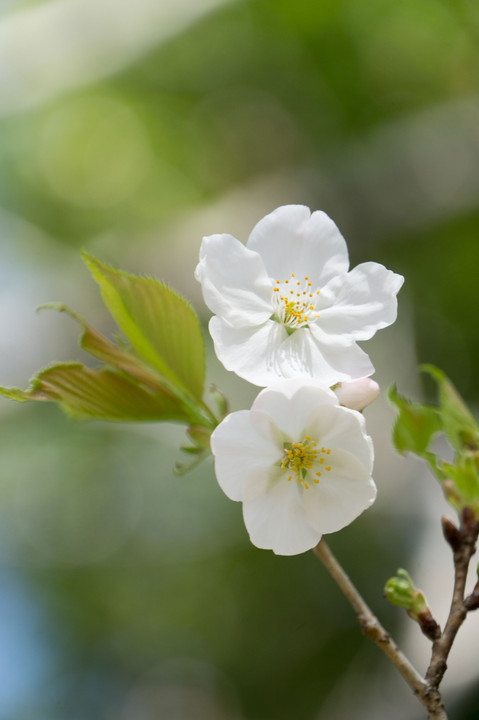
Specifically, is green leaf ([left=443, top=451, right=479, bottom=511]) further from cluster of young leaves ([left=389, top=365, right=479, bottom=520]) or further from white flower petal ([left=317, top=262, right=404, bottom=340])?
white flower petal ([left=317, top=262, right=404, bottom=340])

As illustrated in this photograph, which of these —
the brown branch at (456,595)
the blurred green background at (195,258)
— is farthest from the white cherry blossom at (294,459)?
the blurred green background at (195,258)

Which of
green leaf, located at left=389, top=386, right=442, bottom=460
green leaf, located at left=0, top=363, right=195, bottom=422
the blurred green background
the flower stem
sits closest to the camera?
the flower stem

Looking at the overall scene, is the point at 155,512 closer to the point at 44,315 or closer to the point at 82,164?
the point at 44,315

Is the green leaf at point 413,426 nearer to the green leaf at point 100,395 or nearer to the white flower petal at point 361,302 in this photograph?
the white flower petal at point 361,302

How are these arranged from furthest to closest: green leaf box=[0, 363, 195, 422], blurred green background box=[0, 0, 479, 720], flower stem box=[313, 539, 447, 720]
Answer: blurred green background box=[0, 0, 479, 720]
green leaf box=[0, 363, 195, 422]
flower stem box=[313, 539, 447, 720]

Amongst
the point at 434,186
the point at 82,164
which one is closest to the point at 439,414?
the point at 434,186

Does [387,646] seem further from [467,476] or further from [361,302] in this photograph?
[361,302]

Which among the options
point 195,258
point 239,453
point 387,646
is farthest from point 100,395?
point 195,258

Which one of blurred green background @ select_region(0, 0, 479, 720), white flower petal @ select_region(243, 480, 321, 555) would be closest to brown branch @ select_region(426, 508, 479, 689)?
white flower petal @ select_region(243, 480, 321, 555)
